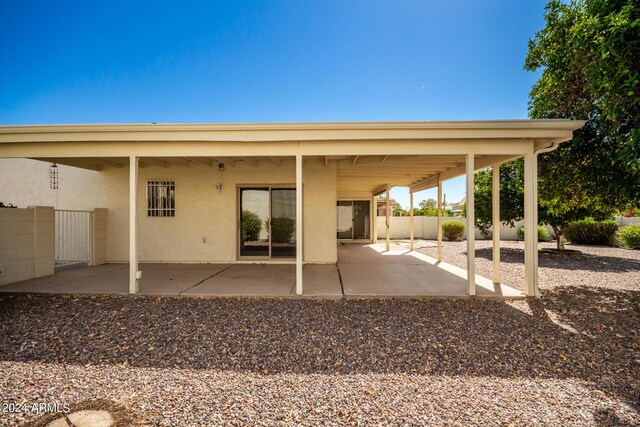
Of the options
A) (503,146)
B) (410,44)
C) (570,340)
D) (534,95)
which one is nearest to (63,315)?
(570,340)

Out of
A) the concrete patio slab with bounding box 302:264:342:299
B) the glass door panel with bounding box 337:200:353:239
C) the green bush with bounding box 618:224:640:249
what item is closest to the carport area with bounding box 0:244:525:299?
the concrete patio slab with bounding box 302:264:342:299

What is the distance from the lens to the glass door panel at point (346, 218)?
1448 cm

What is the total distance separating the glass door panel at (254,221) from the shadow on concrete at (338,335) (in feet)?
11.0

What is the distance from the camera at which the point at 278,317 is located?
4133mm

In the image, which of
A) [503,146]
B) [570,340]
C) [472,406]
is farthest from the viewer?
[503,146]

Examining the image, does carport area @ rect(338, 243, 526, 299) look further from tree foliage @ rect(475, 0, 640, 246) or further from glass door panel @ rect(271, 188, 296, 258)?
tree foliage @ rect(475, 0, 640, 246)

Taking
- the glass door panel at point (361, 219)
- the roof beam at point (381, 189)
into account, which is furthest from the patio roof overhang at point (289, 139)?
the glass door panel at point (361, 219)

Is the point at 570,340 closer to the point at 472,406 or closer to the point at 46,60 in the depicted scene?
the point at 472,406

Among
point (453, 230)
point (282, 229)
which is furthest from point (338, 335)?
point (453, 230)

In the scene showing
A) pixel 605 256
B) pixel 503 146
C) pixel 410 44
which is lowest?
pixel 605 256

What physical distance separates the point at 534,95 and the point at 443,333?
6563mm

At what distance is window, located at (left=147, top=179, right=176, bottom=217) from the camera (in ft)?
27.1

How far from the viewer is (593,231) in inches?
561

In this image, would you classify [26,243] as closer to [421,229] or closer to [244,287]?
[244,287]
